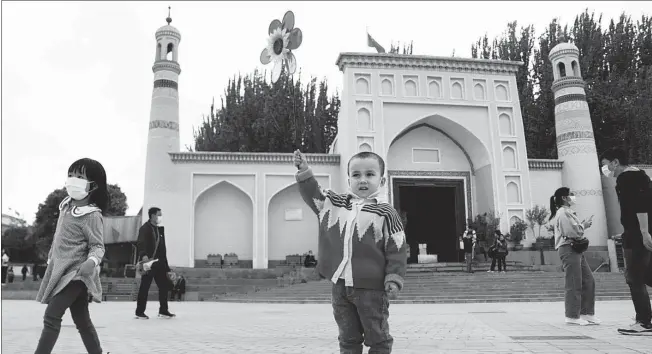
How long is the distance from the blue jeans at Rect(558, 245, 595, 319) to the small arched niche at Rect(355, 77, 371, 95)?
13917 mm

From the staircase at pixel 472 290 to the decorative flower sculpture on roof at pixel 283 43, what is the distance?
283 inches

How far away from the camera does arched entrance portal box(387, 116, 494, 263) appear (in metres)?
19.2

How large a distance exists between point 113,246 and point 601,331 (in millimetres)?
18823

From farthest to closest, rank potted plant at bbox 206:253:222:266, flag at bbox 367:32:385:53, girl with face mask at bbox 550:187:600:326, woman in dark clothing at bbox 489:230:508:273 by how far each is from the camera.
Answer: flag at bbox 367:32:385:53
potted plant at bbox 206:253:222:266
woman in dark clothing at bbox 489:230:508:273
girl with face mask at bbox 550:187:600:326

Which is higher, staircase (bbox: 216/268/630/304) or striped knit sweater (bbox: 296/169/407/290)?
striped knit sweater (bbox: 296/169/407/290)

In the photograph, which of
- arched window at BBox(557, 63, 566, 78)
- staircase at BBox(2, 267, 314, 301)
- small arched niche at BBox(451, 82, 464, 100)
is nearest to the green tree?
staircase at BBox(2, 267, 314, 301)

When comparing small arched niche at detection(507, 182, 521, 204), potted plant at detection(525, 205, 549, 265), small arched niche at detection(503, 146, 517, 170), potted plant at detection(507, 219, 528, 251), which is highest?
small arched niche at detection(503, 146, 517, 170)

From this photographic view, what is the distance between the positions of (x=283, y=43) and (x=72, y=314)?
2692mm

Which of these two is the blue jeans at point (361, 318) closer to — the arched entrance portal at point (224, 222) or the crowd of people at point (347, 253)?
the crowd of people at point (347, 253)

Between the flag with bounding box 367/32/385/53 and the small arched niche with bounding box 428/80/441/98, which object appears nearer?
the small arched niche with bounding box 428/80/441/98

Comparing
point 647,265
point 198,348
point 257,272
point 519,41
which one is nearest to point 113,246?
point 257,272

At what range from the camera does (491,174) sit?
18766 millimetres

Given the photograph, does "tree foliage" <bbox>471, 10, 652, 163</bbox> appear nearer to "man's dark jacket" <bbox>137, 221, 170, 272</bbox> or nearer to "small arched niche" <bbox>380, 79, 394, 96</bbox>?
"small arched niche" <bbox>380, 79, 394, 96</bbox>

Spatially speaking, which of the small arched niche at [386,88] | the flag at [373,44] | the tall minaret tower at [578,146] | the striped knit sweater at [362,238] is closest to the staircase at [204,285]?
the small arched niche at [386,88]
